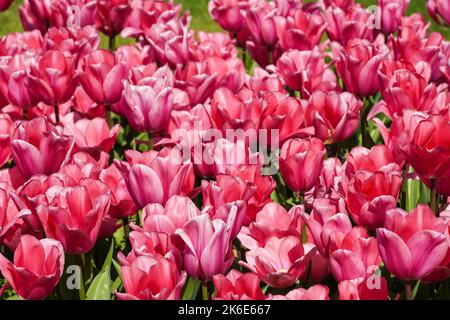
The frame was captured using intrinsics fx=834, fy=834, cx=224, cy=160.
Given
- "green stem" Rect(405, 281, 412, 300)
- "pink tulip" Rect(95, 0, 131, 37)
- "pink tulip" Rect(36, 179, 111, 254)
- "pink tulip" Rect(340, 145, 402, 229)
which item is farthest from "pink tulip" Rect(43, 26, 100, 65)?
"green stem" Rect(405, 281, 412, 300)

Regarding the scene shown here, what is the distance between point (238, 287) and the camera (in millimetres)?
1899

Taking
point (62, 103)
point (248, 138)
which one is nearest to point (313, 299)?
point (248, 138)

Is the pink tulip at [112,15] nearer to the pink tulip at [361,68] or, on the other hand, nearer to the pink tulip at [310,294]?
the pink tulip at [361,68]

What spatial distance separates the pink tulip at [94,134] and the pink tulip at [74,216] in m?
0.68

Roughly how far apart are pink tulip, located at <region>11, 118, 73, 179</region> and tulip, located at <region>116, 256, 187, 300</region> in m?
0.75

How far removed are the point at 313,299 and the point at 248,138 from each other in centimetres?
97

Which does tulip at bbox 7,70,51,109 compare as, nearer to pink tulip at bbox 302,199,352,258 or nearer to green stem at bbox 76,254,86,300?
green stem at bbox 76,254,86,300

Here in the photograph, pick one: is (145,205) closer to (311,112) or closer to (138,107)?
(138,107)

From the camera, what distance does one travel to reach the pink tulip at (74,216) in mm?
2088

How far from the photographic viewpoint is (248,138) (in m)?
2.70

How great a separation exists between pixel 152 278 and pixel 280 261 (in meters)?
0.36

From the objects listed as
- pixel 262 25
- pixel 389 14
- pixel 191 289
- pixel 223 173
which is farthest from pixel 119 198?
pixel 389 14

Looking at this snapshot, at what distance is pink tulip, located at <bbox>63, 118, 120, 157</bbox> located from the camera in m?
2.83

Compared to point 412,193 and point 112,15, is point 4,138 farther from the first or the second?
point 112,15
